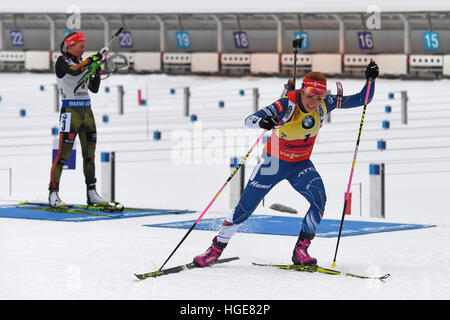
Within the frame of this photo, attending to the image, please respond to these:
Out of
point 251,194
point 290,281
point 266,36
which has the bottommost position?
point 290,281

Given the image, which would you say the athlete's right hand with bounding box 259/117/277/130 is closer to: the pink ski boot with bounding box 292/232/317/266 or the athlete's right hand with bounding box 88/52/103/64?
the pink ski boot with bounding box 292/232/317/266

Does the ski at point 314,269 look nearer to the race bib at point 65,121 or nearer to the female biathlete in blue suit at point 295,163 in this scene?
the female biathlete in blue suit at point 295,163

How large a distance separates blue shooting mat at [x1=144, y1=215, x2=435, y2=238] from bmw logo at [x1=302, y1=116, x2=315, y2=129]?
7.75 ft

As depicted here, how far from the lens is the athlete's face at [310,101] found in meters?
8.47

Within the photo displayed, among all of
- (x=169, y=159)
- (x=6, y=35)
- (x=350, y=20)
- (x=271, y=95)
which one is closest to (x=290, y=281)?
(x=169, y=159)

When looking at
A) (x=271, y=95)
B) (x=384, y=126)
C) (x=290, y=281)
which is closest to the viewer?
(x=290, y=281)

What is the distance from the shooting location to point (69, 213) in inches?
507

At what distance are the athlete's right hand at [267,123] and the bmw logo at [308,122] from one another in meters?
0.53

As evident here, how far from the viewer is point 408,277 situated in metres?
8.17

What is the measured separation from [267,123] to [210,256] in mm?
1334

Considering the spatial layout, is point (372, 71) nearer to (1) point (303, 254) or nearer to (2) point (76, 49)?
(1) point (303, 254)

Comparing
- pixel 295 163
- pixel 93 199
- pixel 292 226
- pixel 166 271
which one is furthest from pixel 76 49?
pixel 166 271

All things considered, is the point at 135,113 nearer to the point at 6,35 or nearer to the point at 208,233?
the point at 208,233

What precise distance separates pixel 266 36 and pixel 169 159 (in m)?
25.3
